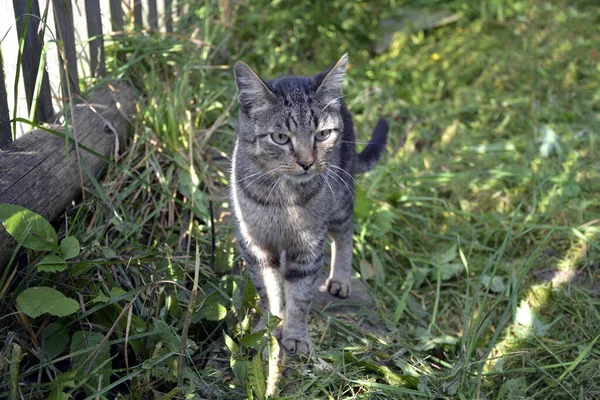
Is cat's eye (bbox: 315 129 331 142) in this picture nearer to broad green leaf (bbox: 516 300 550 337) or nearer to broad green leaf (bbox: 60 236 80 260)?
broad green leaf (bbox: 60 236 80 260)

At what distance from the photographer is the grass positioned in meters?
2.19

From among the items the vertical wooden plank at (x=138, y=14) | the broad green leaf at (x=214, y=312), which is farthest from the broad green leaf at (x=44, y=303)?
the vertical wooden plank at (x=138, y=14)

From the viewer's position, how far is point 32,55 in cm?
256

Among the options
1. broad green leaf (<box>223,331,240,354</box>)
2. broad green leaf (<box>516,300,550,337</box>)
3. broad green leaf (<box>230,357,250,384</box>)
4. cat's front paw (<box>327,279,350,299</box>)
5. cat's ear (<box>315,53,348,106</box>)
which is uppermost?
cat's ear (<box>315,53,348,106</box>)

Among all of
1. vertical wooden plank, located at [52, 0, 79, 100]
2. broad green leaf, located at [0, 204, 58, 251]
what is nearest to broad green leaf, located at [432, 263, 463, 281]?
broad green leaf, located at [0, 204, 58, 251]

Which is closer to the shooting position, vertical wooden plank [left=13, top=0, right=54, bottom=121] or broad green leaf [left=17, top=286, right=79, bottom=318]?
broad green leaf [left=17, top=286, right=79, bottom=318]

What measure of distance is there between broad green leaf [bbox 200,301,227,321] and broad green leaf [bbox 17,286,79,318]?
0.51 m

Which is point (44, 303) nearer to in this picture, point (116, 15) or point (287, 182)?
point (287, 182)

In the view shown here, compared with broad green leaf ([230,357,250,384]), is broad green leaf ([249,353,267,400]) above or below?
above

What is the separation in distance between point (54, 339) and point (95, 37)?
5.45ft

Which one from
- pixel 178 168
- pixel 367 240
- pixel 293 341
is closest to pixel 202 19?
pixel 178 168

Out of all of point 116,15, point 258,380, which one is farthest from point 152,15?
point 258,380

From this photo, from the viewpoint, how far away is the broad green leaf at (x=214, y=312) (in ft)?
7.58

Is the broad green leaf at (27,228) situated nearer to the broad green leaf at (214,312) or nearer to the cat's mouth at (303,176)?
the broad green leaf at (214,312)
